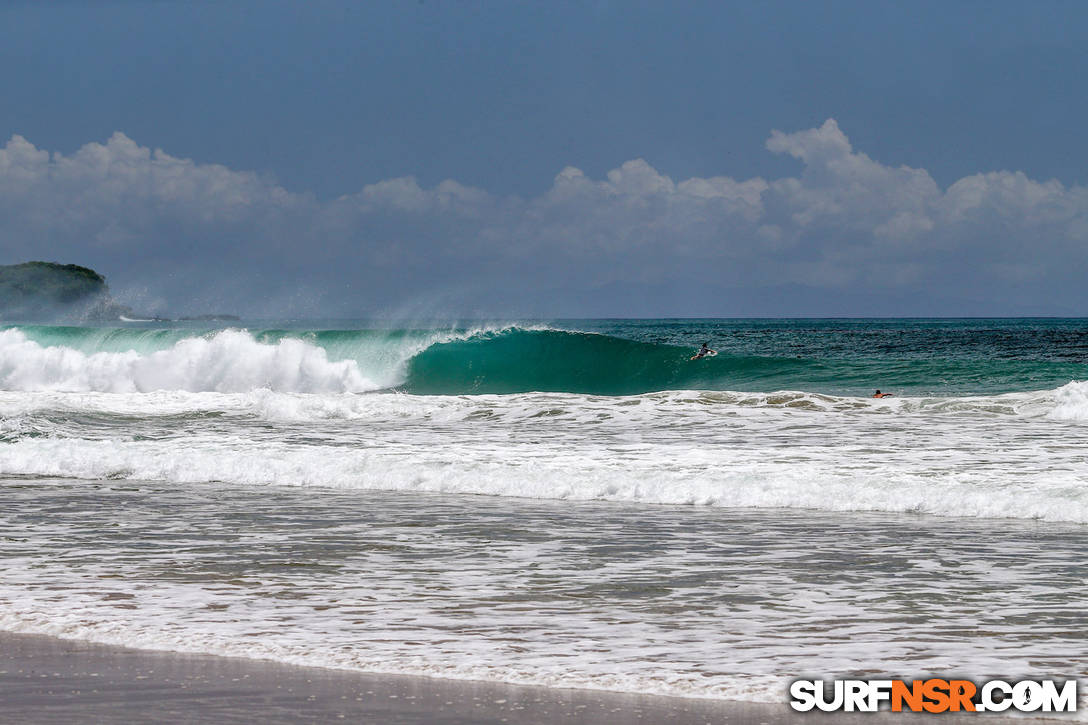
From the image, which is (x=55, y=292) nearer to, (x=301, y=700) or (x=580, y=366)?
(x=580, y=366)

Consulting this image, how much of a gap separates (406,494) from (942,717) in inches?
305

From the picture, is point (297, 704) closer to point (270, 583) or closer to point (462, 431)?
point (270, 583)

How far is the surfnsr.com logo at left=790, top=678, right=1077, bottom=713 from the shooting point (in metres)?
4.03

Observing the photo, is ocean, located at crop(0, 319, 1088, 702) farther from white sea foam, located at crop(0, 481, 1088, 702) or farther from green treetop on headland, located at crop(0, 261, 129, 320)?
green treetop on headland, located at crop(0, 261, 129, 320)

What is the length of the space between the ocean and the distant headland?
4937 inches

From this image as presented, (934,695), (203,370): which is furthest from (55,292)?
(934,695)

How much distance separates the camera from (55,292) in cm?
14700

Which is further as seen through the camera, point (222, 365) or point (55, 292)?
point (55, 292)

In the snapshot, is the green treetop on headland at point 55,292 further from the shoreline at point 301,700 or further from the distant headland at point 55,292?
the shoreline at point 301,700

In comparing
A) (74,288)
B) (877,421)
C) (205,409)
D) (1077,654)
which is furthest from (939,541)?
(74,288)

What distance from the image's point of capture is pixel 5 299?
445ft

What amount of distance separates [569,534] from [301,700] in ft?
14.1

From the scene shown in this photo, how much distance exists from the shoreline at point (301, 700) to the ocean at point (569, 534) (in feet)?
0.54

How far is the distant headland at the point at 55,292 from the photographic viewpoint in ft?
449
